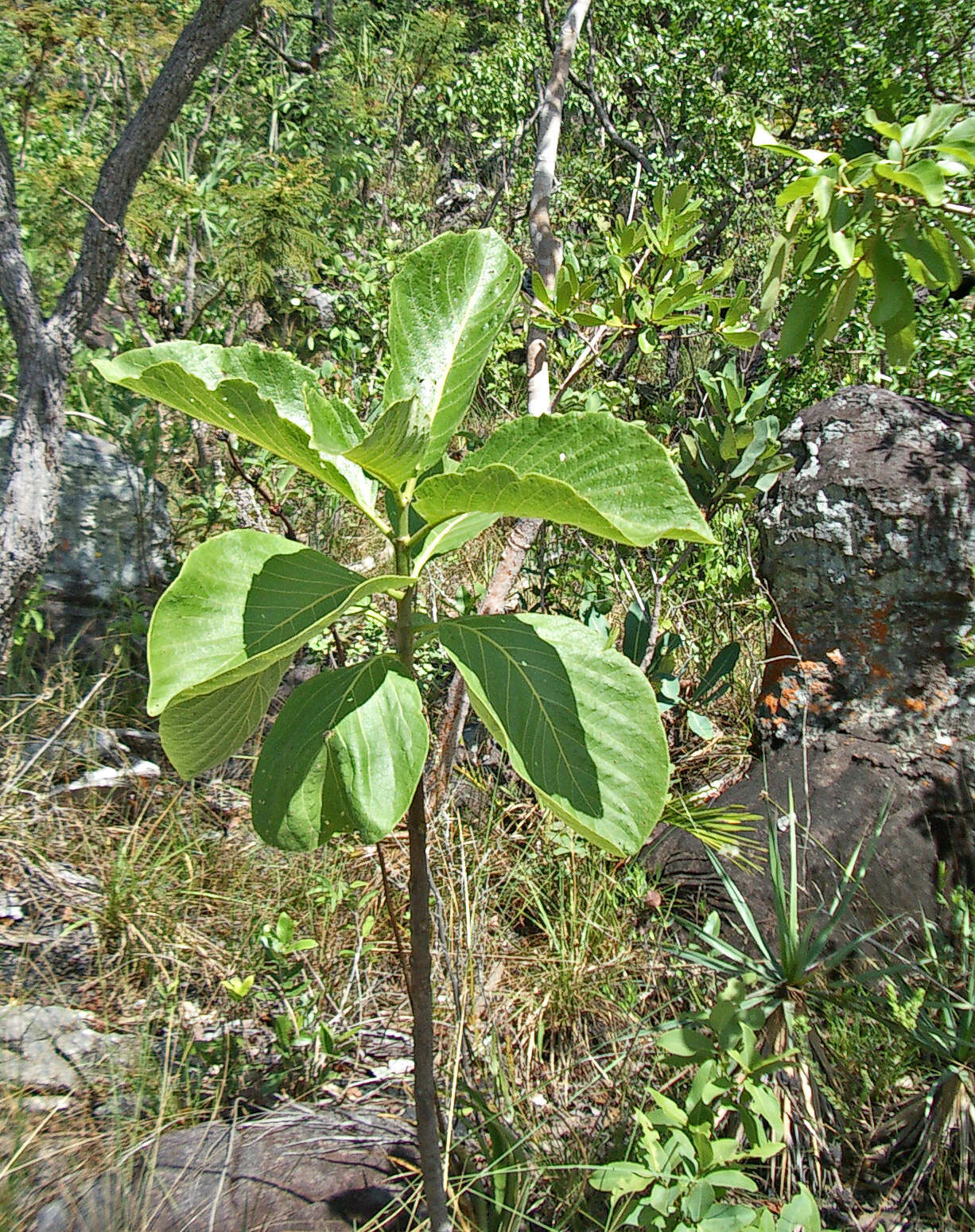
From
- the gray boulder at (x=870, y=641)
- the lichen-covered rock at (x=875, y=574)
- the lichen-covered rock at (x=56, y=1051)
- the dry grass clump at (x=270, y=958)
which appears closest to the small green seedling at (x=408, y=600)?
the dry grass clump at (x=270, y=958)

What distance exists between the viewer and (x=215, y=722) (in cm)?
95

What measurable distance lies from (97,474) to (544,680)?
10.7 feet

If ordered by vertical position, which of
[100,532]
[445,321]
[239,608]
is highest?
[100,532]

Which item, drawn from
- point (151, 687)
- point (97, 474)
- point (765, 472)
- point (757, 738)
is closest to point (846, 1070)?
point (757, 738)

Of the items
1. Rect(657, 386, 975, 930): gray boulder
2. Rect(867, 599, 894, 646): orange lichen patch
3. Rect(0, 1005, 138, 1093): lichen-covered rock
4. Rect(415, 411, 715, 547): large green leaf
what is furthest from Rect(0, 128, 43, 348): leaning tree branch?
Rect(867, 599, 894, 646): orange lichen patch

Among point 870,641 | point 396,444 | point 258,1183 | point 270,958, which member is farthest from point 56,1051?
point 870,641

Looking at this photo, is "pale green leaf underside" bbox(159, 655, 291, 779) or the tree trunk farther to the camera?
the tree trunk

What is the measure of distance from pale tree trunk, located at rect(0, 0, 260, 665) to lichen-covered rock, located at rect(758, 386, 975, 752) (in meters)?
2.20

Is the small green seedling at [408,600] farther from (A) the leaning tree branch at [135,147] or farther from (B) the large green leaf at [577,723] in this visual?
(A) the leaning tree branch at [135,147]

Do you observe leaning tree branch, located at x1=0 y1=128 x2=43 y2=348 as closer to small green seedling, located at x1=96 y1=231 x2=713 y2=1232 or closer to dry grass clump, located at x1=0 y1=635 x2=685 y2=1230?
dry grass clump, located at x1=0 y1=635 x2=685 y2=1230

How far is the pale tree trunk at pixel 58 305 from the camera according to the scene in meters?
2.48

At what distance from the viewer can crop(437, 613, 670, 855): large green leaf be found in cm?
86

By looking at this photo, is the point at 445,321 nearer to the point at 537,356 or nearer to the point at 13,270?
the point at 537,356

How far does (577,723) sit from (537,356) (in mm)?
1226
